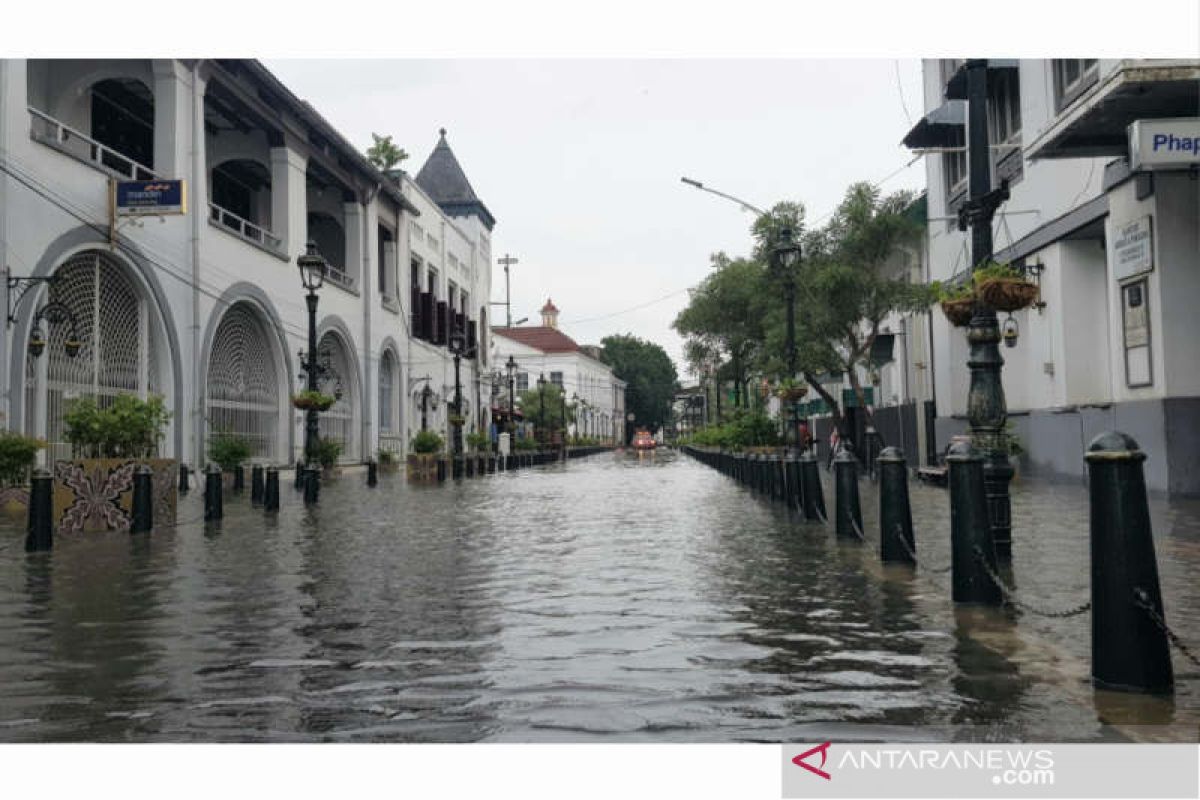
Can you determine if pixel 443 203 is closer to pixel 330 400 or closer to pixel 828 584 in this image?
pixel 330 400

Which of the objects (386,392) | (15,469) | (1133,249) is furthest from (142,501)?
(386,392)

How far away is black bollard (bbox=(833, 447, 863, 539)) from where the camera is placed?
959cm

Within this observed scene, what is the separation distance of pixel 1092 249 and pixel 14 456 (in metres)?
18.3

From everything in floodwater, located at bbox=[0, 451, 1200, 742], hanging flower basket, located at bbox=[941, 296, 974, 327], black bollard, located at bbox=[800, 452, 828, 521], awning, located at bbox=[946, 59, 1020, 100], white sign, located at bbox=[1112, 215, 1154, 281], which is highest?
awning, located at bbox=[946, 59, 1020, 100]

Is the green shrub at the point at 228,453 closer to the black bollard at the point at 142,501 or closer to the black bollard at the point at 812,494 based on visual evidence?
the black bollard at the point at 142,501

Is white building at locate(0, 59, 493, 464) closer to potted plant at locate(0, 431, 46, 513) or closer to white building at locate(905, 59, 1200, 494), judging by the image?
potted plant at locate(0, 431, 46, 513)

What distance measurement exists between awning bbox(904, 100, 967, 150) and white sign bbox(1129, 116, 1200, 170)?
10.1m

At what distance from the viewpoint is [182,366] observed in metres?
23.5

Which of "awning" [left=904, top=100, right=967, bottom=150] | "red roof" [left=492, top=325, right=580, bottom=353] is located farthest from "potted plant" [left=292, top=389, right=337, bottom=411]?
"red roof" [left=492, top=325, right=580, bottom=353]

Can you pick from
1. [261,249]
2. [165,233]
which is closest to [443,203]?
[261,249]

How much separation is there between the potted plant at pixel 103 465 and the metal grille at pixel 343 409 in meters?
23.9

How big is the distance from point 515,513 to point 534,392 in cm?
6844

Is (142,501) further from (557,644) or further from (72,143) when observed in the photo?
(72,143)

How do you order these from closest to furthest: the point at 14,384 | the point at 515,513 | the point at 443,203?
the point at 515,513 < the point at 14,384 < the point at 443,203
